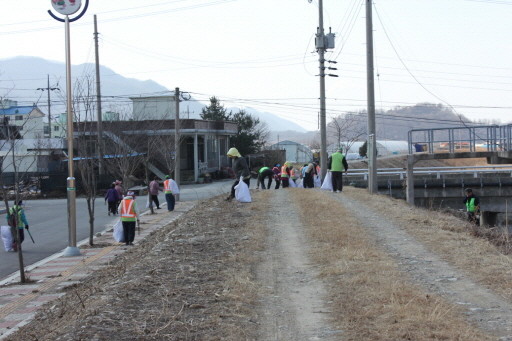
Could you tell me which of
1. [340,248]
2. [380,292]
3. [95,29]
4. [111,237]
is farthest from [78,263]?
[95,29]

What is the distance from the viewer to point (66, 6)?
571 inches

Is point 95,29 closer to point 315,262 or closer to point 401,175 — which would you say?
point 401,175

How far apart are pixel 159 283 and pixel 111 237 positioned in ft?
40.9

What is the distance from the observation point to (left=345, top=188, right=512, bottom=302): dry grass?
720 centimetres

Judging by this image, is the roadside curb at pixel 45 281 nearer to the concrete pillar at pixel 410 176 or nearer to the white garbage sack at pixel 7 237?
the white garbage sack at pixel 7 237

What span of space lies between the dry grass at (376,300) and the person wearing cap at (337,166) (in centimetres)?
1046

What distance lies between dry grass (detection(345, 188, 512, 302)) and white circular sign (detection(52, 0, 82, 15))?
8.69m

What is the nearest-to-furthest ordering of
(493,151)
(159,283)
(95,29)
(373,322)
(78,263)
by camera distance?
(373,322), (159,283), (78,263), (493,151), (95,29)

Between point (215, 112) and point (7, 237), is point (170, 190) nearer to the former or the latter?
point (7, 237)

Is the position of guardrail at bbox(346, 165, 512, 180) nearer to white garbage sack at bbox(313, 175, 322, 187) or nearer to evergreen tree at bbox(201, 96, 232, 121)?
white garbage sack at bbox(313, 175, 322, 187)

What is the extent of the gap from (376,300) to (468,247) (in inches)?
145

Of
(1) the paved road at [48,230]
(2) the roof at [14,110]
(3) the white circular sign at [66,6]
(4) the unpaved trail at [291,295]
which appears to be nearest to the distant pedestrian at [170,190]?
(1) the paved road at [48,230]

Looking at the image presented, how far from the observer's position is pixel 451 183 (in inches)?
1125

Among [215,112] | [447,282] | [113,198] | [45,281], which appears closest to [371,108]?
[113,198]
